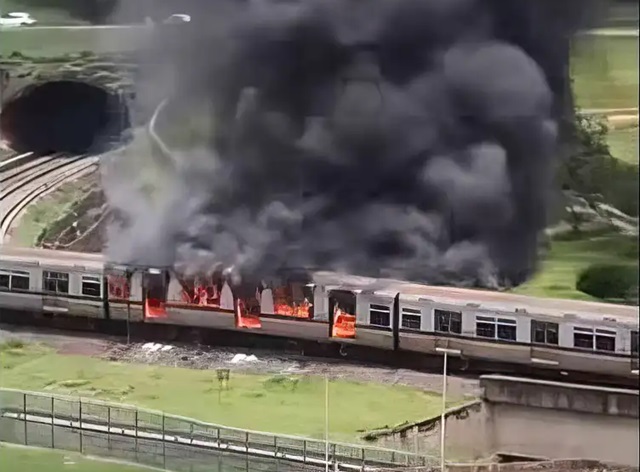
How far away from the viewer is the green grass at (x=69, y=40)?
42.8 inches

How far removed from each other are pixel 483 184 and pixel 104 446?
2.03 feet

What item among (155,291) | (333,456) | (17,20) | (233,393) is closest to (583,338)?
(333,456)

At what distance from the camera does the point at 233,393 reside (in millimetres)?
1058

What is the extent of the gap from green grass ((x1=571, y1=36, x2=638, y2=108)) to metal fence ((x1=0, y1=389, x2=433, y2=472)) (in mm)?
474

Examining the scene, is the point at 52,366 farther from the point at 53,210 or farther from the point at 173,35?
the point at 173,35

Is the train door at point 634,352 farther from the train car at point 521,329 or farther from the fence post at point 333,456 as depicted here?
the fence post at point 333,456

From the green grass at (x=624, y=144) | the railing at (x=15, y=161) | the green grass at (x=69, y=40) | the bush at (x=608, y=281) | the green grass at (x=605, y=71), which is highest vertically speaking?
the green grass at (x=69, y=40)

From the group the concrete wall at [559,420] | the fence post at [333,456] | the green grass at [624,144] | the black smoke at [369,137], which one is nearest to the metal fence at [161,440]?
the fence post at [333,456]

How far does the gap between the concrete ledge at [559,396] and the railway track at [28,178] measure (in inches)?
24.3

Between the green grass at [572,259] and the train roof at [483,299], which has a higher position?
the green grass at [572,259]

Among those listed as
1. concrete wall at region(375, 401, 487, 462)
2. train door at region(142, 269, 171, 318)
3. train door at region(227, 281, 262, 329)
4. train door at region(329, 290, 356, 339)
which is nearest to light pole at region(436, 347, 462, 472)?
concrete wall at region(375, 401, 487, 462)

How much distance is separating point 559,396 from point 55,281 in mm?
683

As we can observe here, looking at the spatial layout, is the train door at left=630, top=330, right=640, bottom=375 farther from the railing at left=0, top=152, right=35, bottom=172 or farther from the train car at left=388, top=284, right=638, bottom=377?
the railing at left=0, top=152, right=35, bottom=172

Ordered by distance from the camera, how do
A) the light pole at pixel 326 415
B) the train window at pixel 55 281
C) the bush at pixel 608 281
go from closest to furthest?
the bush at pixel 608 281 → the light pole at pixel 326 415 → the train window at pixel 55 281
